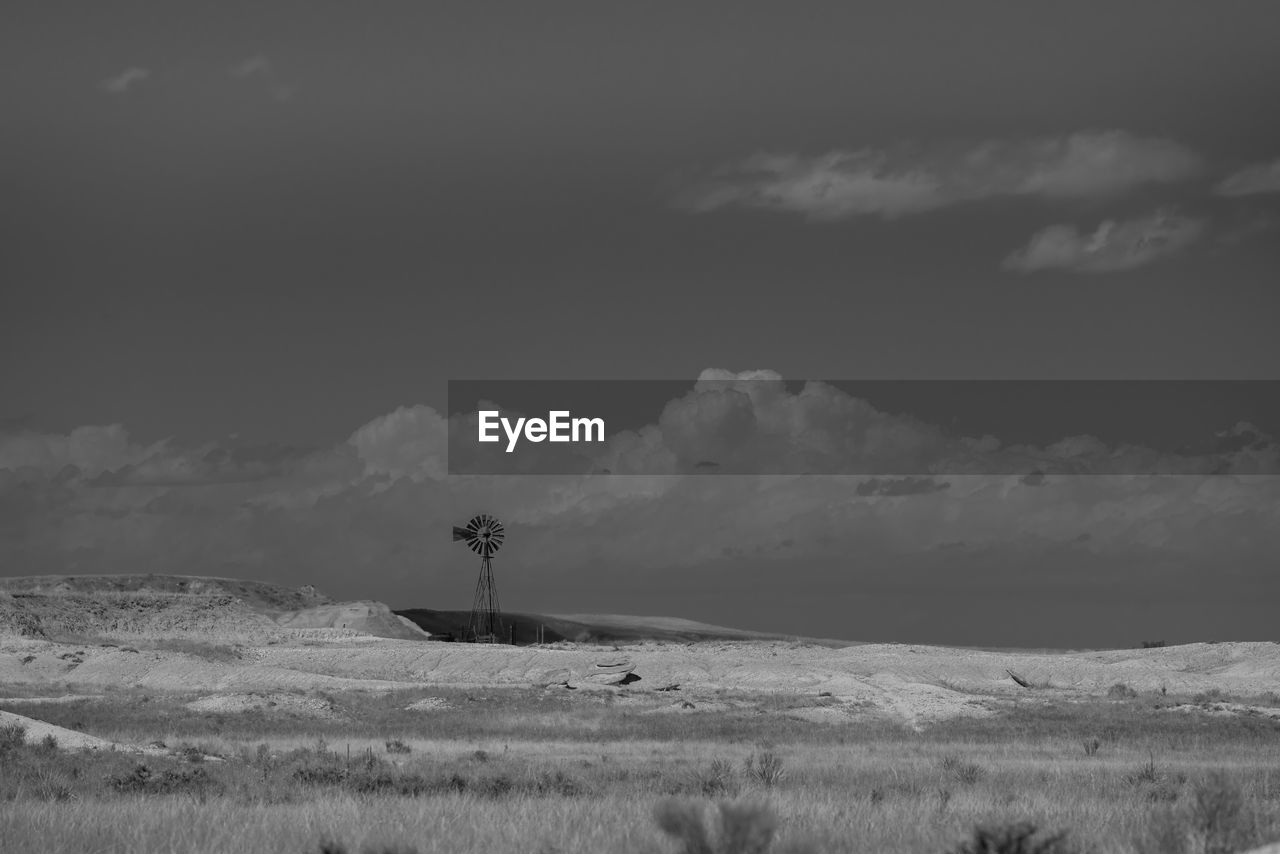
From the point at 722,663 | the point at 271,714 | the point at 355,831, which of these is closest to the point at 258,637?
the point at 722,663

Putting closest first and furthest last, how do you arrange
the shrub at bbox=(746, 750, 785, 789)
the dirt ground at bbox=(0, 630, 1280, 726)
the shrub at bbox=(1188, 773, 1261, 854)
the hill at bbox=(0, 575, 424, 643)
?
the shrub at bbox=(1188, 773, 1261, 854) → the shrub at bbox=(746, 750, 785, 789) → the dirt ground at bbox=(0, 630, 1280, 726) → the hill at bbox=(0, 575, 424, 643)

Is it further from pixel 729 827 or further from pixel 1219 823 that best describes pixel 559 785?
pixel 729 827

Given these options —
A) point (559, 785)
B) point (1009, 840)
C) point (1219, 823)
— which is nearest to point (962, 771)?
point (559, 785)

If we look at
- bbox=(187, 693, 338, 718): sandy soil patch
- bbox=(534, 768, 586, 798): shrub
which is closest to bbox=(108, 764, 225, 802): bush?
bbox=(534, 768, 586, 798): shrub

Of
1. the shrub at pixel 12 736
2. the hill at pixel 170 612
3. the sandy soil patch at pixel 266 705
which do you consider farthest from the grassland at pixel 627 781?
the hill at pixel 170 612

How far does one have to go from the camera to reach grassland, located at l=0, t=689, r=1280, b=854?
41.6ft

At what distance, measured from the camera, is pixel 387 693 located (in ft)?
176

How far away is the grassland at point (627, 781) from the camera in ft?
41.6

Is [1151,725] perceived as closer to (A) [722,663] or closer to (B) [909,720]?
(B) [909,720]

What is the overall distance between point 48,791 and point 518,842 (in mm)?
9236

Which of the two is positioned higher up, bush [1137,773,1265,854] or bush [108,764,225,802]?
bush [1137,773,1265,854]

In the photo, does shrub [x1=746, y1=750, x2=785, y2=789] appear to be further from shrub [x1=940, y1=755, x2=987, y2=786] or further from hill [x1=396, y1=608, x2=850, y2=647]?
hill [x1=396, y1=608, x2=850, y2=647]

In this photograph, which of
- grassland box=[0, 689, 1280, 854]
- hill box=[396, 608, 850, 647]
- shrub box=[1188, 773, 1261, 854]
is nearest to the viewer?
shrub box=[1188, 773, 1261, 854]

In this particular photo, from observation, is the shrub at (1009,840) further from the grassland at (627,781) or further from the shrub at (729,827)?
the shrub at (729,827)
